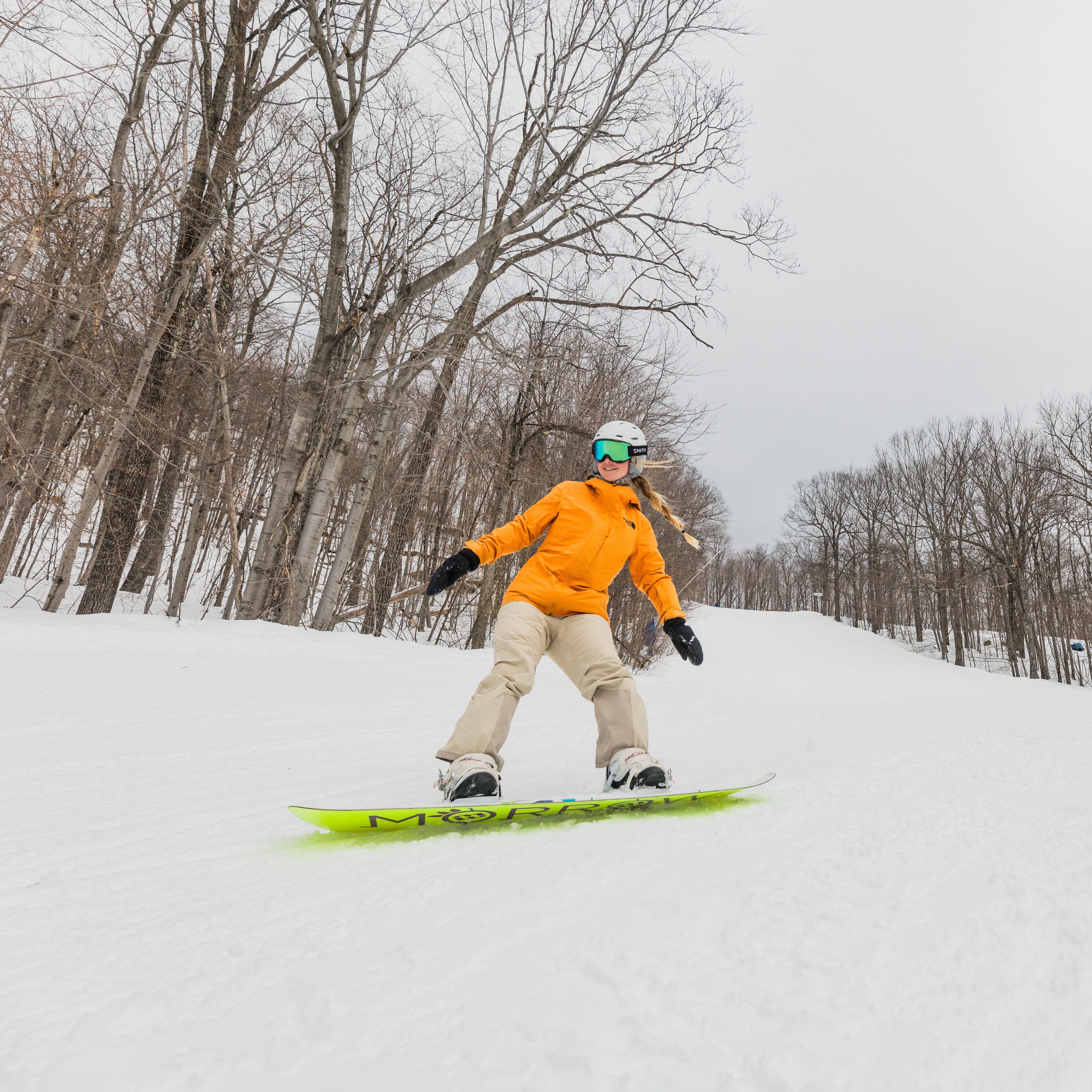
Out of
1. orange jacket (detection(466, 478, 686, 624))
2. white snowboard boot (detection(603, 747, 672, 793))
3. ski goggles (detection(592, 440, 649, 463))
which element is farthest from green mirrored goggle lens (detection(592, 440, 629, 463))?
white snowboard boot (detection(603, 747, 672, 793))

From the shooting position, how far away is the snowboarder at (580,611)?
2223 mm

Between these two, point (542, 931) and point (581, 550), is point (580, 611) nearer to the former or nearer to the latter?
point (581, 550)

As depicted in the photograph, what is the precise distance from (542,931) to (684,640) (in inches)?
63.9

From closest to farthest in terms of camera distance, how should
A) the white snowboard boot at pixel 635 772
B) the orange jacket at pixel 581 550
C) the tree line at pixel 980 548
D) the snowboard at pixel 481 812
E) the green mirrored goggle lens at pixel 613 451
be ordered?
the snowboard at pixel 481 812, the white snowboard boot at pixel 635 772, the orange jacket at pixel 581 550, the green mirrored goggle lens at pixel 613 451, the tree line at pixel 980 548

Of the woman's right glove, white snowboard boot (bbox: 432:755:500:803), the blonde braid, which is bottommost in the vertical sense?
white snowboard boot (bbox: 432:755:500:803)

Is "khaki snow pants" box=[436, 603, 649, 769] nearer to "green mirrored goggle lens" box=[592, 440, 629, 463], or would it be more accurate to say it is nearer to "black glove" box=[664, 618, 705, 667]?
"black glove" box=[664, 618, 705, 667]

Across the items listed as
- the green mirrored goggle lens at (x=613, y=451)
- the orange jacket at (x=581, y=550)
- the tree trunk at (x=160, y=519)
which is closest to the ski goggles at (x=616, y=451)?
the green mirrored goggle lens at (x=613, y=451)

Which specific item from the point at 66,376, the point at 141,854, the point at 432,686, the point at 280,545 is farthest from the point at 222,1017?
the point at 280,545

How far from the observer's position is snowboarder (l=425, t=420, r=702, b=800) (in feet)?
7.29

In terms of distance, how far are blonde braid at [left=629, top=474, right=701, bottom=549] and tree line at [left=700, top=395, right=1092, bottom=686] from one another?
1034 inches

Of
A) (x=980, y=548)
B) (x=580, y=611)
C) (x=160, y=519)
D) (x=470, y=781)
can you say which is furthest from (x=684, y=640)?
(x=980, y=548)

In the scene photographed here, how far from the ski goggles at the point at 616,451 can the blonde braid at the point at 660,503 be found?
91 mm

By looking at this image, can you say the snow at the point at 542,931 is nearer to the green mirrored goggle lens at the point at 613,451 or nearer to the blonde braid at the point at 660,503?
the blonde braid at the point at 660,503

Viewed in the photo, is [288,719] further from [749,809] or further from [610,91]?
[610,91]
